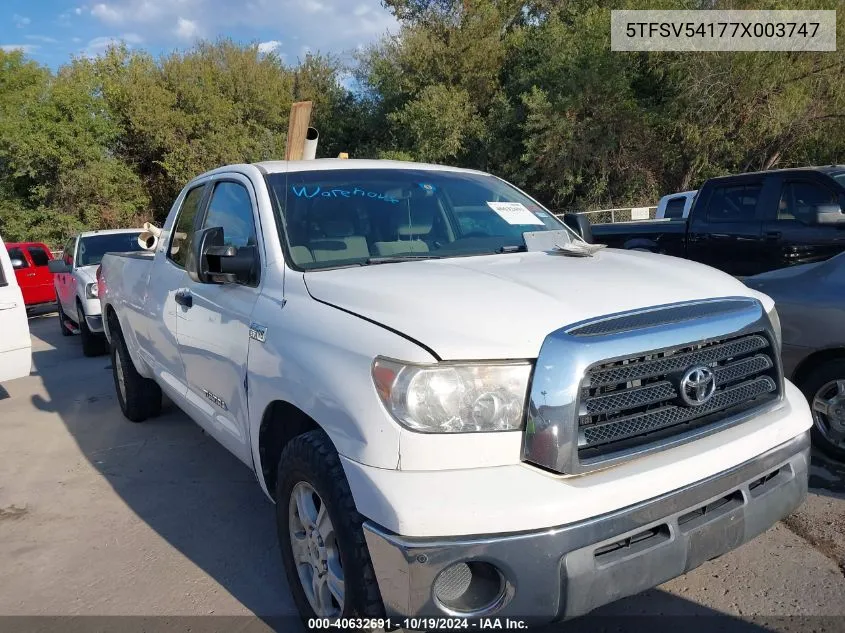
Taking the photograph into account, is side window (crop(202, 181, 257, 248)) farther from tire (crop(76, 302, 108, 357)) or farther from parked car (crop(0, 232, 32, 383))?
tire (crop(76, 302, 108, 357))

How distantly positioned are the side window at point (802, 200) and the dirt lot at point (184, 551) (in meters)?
3.46

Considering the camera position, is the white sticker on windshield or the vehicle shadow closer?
the white sticker on windshield

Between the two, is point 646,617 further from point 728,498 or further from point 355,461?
point 355,461

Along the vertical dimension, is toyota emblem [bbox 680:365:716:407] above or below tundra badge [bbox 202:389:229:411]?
above

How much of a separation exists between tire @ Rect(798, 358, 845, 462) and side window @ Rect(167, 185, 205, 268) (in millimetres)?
3837

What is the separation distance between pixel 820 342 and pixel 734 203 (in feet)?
12.5

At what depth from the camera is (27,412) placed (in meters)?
6.50

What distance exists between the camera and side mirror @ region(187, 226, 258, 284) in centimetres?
301

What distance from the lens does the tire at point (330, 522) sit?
2.15 meters

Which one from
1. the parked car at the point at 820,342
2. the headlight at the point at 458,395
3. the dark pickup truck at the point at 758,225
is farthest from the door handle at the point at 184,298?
the dark pickup truck at the point at 758,225

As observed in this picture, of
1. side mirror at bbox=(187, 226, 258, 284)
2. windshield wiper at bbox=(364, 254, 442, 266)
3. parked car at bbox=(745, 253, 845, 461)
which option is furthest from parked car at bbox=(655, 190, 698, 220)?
side mirror at bbox=(187, 226, 258, 284)

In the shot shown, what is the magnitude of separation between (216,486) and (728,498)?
10.4ft

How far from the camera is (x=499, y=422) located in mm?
2082

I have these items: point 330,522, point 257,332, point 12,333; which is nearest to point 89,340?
point 12,333
